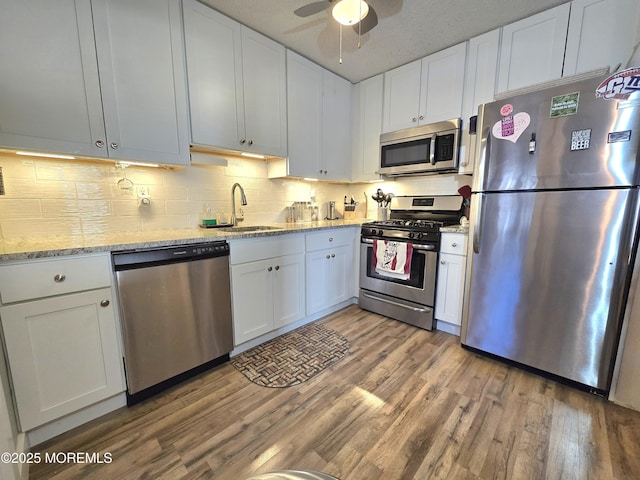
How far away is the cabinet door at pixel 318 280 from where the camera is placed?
2.41m

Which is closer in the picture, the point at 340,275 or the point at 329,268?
the point at 329,268

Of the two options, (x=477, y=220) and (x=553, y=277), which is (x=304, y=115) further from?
(x=553, y=277)

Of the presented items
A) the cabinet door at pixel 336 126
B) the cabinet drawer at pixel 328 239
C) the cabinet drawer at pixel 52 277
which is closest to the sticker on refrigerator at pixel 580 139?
the cabinet drawer at pixel 328 239

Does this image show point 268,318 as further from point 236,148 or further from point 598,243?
point 598,243

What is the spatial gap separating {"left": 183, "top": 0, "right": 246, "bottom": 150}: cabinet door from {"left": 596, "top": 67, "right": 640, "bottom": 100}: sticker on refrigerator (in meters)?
2.28

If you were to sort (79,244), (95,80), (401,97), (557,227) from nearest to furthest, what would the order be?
(79,244) < (95,80) < (557,227) < (401,97)

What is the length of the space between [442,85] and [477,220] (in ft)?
4.60

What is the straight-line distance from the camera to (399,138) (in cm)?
272

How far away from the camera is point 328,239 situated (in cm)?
253

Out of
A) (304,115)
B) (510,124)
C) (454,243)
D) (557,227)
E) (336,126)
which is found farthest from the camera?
(336,126)

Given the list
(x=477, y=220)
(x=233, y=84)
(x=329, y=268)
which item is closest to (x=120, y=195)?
(x=233, y=84)

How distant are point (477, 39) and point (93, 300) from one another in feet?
10.8

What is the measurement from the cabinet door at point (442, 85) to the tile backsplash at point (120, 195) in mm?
628

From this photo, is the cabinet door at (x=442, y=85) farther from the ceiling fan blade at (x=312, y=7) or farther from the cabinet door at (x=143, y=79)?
the cabinet door at (x=143, y=79)
